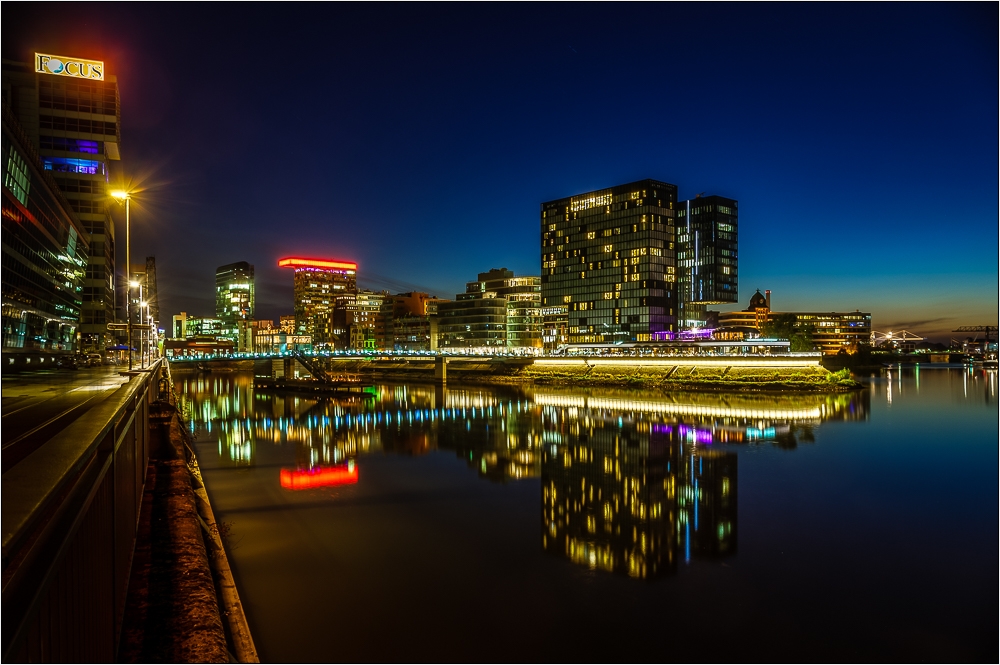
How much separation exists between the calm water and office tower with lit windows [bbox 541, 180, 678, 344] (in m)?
119

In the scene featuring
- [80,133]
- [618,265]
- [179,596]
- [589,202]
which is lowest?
[179,596]

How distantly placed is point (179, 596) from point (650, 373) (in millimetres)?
89982

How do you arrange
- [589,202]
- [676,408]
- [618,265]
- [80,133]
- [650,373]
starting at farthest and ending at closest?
[589,202], [618,265], [650,373], [80,133], [676,408]

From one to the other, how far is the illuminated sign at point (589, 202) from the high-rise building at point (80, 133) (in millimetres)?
117594

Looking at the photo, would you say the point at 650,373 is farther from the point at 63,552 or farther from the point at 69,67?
the point at 69,67

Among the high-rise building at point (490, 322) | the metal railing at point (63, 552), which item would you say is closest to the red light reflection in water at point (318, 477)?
the metal railing at point (63, 552)

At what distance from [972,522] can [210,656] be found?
26.3m

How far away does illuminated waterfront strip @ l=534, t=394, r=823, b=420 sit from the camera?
2158 inches

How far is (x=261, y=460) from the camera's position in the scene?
115 ft

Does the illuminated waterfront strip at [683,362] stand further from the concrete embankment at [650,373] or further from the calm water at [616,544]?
the calm water at [616,544]

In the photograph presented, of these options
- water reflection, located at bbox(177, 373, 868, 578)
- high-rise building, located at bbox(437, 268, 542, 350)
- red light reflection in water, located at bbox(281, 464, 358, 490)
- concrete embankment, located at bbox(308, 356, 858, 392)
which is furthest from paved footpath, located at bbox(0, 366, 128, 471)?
high-rise building, located at bbox(437, 268, 542, 350)

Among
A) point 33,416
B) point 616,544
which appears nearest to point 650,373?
point 616,544

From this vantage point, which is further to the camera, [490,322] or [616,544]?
[490,322]

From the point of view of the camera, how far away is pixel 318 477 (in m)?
30.2
